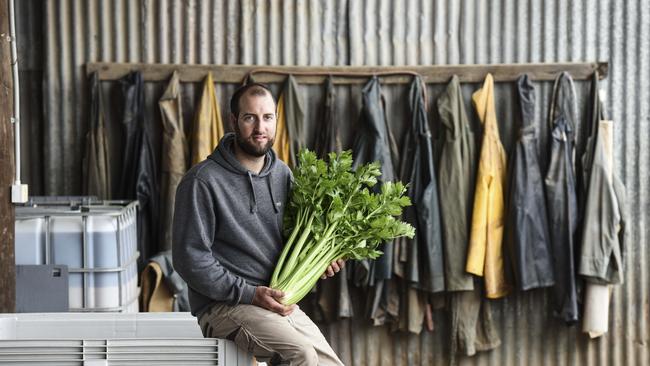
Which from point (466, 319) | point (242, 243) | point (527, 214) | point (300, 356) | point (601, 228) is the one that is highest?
point (242, 243)

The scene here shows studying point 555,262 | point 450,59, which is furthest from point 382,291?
point 450,59

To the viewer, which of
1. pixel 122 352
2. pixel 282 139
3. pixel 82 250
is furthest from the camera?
pixel 282 139

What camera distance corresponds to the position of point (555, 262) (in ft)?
27.5

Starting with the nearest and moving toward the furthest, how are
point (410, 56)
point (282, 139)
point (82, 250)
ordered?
point (82, 250) < point (282, 139) < point (410, 56)

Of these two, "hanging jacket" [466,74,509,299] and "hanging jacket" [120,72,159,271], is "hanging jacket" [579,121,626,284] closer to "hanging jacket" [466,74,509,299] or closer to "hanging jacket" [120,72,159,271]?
"hanging jacket" [466,74,509,299]

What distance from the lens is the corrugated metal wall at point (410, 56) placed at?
27.8ft

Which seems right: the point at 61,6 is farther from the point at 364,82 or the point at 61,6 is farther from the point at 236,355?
the point at 236,355

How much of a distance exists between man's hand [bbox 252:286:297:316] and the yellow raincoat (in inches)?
145

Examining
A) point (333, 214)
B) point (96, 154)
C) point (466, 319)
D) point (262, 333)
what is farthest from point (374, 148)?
point (262, 333)

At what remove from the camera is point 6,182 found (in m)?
6.22

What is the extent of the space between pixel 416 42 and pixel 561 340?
2689 mm

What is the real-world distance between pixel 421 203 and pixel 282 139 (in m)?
1.19

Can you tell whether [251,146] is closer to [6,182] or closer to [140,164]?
[6,182]

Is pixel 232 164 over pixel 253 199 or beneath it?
over
